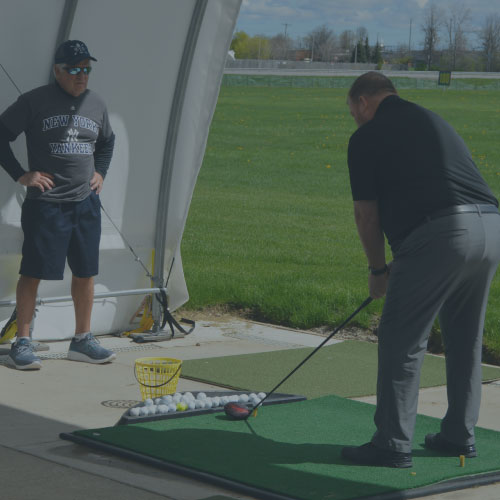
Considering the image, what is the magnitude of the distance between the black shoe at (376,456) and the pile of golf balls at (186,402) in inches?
38.7

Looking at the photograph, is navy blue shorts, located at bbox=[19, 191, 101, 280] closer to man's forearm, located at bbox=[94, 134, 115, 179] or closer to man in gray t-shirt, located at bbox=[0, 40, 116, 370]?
man in gray t-shirt, located at bbox=[0, 40, 116, 370]

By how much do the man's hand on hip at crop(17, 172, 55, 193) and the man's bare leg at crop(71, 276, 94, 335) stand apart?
0.73m

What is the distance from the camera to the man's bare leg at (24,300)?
6.60m

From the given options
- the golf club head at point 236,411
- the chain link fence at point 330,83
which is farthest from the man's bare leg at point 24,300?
the chain link fence at point 330,83

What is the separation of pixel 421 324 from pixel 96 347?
299 centimetres

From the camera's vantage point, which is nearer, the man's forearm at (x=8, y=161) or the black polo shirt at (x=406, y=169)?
the black polo shirt at (x=406, y=169)

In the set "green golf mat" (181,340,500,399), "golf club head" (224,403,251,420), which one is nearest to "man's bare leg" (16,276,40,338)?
"green golf mat" (181,340,500,399)

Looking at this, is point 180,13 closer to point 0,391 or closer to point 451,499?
point 0,391

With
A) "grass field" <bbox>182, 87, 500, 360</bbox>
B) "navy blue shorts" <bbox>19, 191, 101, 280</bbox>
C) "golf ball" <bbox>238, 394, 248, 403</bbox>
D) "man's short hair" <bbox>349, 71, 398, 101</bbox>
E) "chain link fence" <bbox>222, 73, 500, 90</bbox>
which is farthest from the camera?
"chain link fence" <bbox>222, 73, 500, 90</bbox>

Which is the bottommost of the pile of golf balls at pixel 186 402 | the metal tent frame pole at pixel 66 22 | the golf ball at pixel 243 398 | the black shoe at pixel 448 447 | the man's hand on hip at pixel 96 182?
the golf ball at pixel 243 398

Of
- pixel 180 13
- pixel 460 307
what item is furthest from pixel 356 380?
pixel 180 13

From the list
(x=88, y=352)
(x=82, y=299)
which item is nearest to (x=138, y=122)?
(x=82, y=299)

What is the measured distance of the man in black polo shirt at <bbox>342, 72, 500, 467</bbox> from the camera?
435 centimetres

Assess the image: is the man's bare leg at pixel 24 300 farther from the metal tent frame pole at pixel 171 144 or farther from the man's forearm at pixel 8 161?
the metal tent frame pole at pixel 171 144
